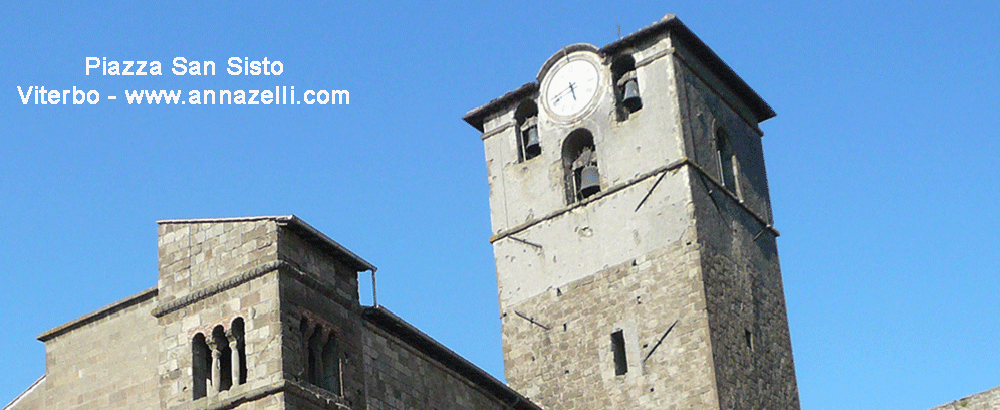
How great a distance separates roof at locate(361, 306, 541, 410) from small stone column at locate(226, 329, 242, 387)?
2.04 m

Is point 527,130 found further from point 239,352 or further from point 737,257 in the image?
point 239,352

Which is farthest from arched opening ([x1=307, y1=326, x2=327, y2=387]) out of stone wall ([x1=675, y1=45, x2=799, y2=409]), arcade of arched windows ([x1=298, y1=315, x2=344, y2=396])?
stone wall ([x1=675, y1=45, x2=799, y2=409])

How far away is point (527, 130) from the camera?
29.3 metres

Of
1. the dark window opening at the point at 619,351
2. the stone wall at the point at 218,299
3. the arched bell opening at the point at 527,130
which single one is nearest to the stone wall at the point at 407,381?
the stone wall at the point at 218,299

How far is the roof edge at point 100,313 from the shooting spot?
62.4 feet

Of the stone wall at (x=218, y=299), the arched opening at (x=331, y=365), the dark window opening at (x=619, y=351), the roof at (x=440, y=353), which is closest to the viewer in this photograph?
the stone wall at (x=218, y=299)

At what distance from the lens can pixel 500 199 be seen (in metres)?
28.9

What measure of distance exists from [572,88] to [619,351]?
5.74 meters

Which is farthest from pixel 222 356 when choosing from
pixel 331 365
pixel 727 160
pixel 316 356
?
pixel 727 160

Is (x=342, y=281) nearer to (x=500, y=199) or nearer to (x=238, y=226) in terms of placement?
(x=238, y=226)

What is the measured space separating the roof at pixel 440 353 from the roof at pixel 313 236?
63 centimetres

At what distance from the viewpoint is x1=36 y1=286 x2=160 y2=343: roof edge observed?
62.4 ft

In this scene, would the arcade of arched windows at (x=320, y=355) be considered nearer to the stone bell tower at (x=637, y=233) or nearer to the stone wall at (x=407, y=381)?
the stone wall at (x=407, y=381)

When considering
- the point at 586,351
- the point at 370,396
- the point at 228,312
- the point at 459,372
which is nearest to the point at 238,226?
the point at 228,312
